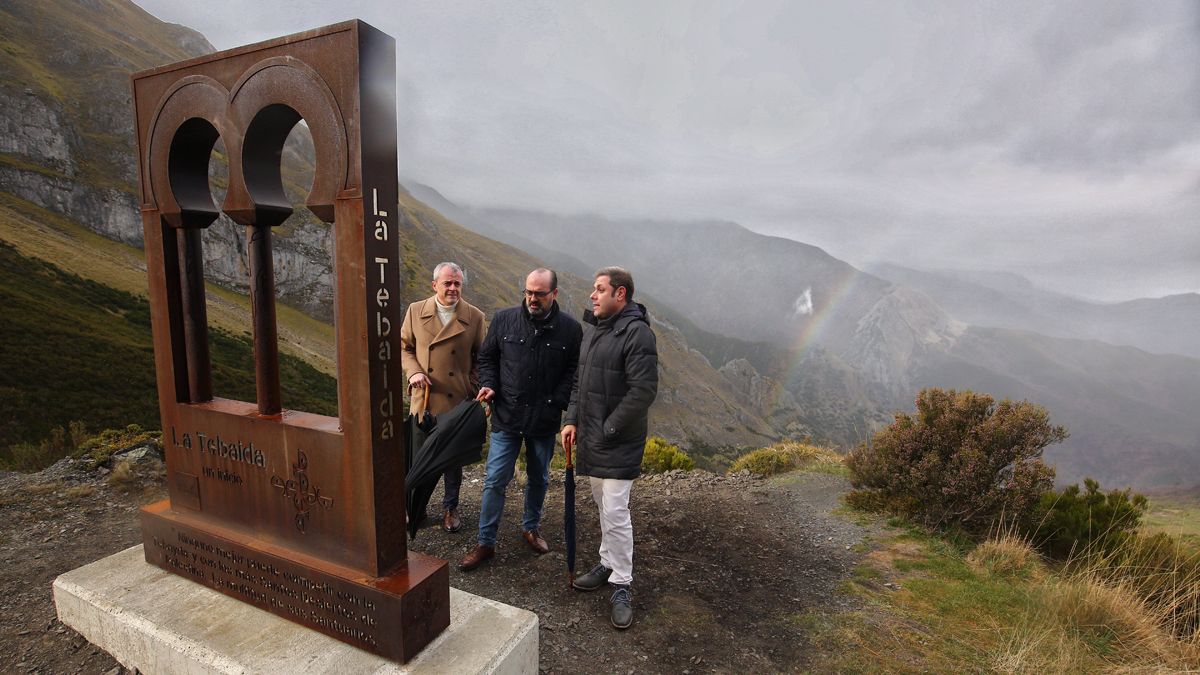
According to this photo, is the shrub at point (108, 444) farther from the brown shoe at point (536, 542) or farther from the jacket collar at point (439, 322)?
the brown shoe at point (536, 542)

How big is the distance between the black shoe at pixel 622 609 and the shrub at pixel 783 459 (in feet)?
15.6

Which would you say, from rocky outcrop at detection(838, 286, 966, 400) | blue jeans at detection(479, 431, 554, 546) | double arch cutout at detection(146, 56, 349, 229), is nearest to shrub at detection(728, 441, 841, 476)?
blue jeans at detection(479, 431, 554, 546)

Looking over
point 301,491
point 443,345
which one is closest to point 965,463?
point 443,345

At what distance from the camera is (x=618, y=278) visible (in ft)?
12.4

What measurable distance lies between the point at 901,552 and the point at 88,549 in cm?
738

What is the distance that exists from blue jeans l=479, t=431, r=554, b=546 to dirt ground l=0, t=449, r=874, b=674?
1.27 ft

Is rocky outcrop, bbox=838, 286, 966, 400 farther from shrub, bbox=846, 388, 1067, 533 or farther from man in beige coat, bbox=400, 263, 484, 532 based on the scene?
man in beige coat, bbox=400, 263, 484, 532

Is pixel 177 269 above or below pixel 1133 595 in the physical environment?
above

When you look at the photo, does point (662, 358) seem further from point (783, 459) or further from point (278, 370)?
point (278, 370)

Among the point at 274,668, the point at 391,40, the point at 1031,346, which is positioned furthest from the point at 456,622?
the point at 1031,346

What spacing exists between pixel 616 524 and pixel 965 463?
404cm

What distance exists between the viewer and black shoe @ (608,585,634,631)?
3697 millimetres

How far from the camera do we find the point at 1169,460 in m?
112

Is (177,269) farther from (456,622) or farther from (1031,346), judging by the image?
(1031,346)
